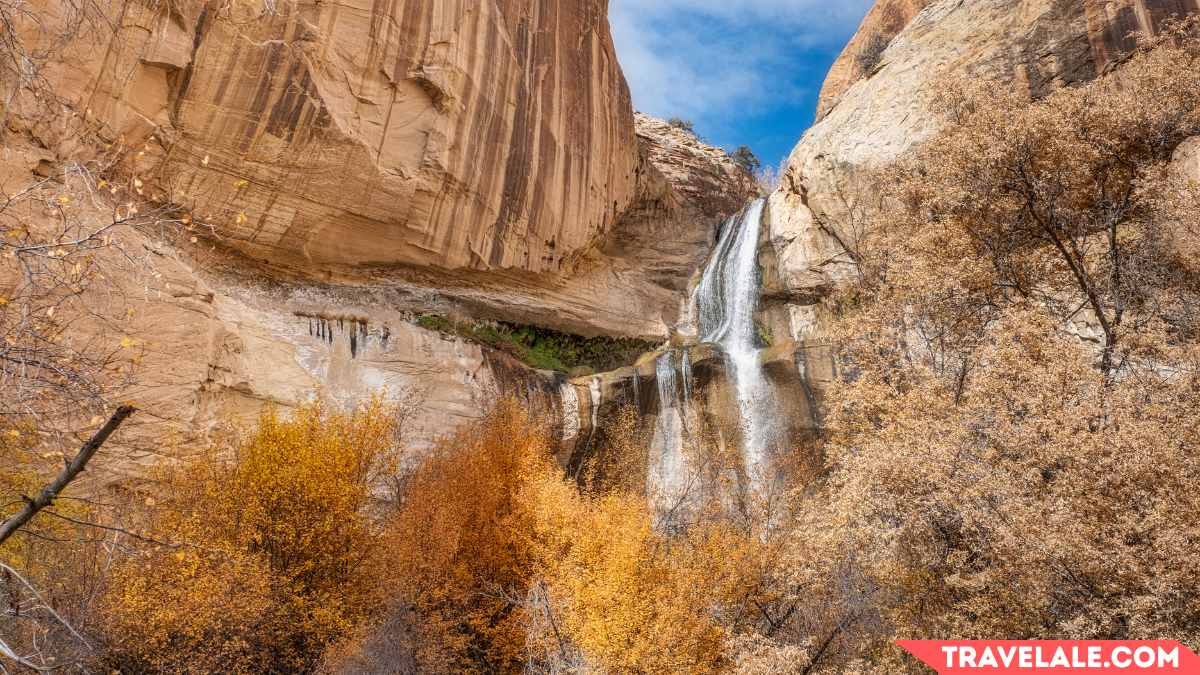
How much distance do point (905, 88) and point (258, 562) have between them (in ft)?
72.4

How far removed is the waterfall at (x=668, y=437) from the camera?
19.7 m

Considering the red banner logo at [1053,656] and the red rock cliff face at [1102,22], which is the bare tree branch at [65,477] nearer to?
the red banner logo at [1053,656]

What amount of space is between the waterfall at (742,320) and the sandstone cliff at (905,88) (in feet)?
3.98

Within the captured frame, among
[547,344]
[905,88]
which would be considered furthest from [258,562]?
[905,88]

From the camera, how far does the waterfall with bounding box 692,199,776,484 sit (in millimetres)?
19484

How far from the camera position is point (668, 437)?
20500 millimetres

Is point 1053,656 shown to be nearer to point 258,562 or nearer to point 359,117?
point 258,562

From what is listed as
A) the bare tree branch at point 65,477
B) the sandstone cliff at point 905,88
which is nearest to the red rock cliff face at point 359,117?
the sandstone cliff at point 905,88

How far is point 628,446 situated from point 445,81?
10.8 metres

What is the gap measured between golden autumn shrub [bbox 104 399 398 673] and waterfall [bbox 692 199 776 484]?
971 cm

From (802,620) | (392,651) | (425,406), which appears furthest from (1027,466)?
(425,406)

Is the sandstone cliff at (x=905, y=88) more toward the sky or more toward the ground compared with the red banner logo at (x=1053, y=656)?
more toward the sky

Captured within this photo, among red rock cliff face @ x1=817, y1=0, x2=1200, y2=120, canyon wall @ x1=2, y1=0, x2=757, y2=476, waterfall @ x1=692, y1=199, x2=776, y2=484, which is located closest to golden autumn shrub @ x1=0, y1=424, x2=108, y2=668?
canyon wall @ x1=2, y1=0, x2=757, y2=476

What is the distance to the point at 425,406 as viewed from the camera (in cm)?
1883
